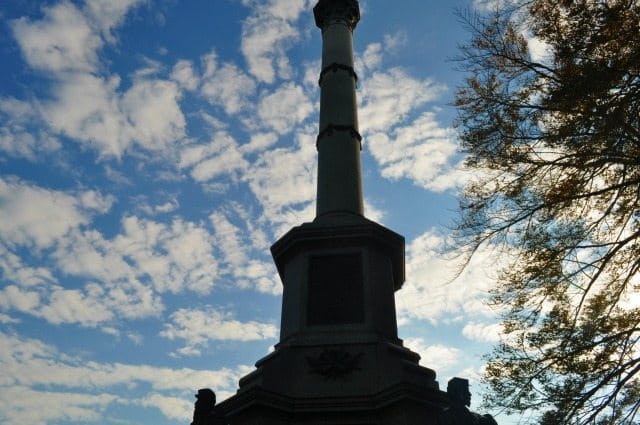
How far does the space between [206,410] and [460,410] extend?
4.83m

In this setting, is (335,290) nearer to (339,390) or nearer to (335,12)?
(339,390)

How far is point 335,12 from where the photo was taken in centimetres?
1947

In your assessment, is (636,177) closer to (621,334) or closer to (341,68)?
(621,334)

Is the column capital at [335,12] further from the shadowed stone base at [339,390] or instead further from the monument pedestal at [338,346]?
the shadowed stone base at [339,390]

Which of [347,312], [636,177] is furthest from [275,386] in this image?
[636,177]

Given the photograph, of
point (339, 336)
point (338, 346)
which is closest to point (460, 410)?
point (338, 346)

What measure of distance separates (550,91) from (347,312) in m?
6.05

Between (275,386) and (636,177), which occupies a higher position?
(636,177)

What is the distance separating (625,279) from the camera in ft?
29.7

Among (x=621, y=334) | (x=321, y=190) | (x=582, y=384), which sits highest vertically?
(x=321, y=190)

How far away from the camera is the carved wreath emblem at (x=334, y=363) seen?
1108cm

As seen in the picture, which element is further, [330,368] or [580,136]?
[330,368]

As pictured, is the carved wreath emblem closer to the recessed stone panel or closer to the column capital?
the recessed stone panel

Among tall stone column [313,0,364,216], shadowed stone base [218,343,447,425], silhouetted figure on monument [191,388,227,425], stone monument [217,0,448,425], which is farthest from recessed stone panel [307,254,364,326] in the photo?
silhouetted figure on monument [191,388,227,425]
